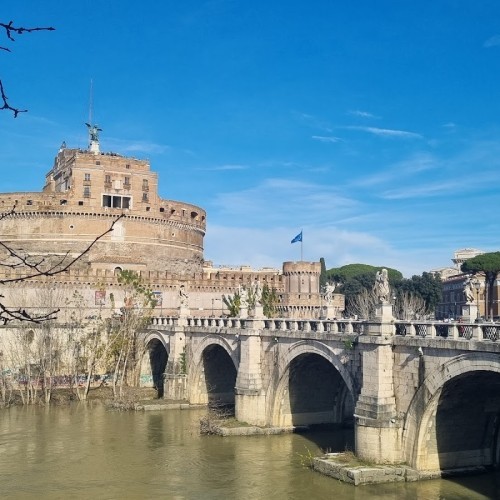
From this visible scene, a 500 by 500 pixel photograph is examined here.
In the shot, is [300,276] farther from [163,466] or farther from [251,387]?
[163,466]

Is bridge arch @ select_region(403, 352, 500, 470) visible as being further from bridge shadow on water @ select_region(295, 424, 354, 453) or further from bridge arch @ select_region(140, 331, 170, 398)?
bridge arch @ select_region(140, 331, 170, 398)

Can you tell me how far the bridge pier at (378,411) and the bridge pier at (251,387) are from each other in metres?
9.76

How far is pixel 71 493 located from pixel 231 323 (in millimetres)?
16833

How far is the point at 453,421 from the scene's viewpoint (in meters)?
23.7

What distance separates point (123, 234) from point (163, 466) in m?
40.8

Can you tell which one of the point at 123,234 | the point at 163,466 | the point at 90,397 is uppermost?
the point at 123,234

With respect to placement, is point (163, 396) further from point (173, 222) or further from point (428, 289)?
point (428, 289)

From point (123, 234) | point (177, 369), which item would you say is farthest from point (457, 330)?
point (123, 234)

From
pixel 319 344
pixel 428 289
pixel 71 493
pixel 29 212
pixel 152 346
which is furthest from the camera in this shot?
pixel 428 289

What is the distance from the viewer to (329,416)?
3484cm

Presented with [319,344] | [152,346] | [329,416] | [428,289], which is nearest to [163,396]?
[152,346]

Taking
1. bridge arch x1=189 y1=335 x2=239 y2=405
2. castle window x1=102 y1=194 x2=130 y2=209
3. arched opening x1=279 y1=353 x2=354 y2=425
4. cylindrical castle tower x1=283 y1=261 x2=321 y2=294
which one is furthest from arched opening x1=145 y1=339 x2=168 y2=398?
arched opening x1=279 y1=353 x2=354 y2=425

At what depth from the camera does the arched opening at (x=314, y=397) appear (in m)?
33.2

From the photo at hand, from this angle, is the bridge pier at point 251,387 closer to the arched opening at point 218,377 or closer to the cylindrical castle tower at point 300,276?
the arched opening at point 218,377
